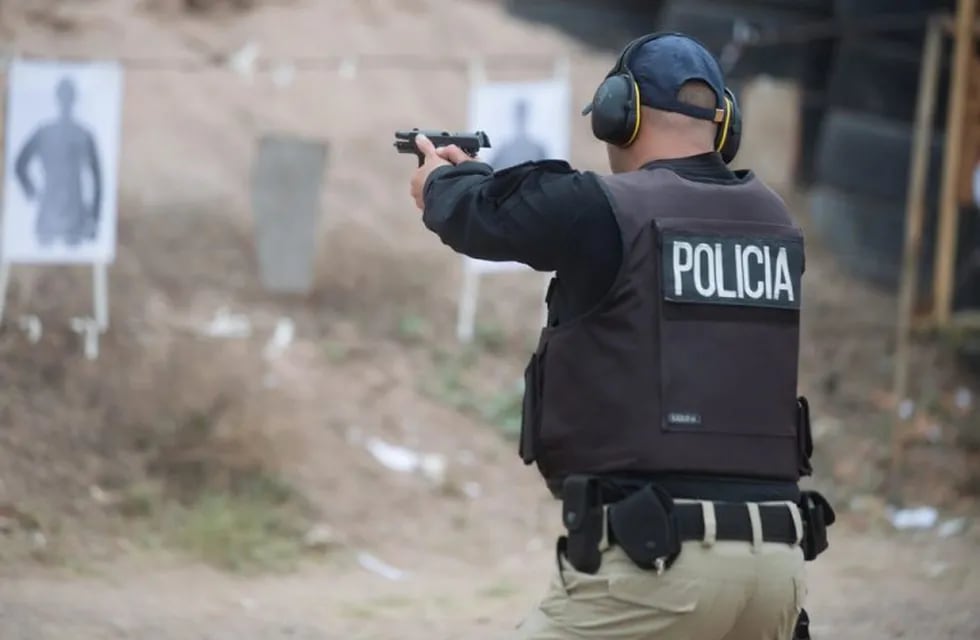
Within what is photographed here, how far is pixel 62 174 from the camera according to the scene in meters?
8.16

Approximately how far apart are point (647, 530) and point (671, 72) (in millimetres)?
878

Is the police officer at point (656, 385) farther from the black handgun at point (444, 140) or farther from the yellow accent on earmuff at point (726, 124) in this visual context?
the black handgun at point (444, 140)

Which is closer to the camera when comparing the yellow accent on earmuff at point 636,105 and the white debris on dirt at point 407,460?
the yellow accent on earmuff at point 636,105

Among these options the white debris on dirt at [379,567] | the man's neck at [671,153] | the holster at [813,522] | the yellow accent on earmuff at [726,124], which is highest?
the yellow accent on earmuff at [726,124]

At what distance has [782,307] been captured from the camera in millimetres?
2838

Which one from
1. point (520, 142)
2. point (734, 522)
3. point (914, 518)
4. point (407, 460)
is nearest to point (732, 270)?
point (734, 522)

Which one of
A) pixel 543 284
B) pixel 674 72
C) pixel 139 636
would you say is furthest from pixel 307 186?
pixel 674 72

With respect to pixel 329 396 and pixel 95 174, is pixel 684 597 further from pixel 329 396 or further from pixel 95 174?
pixel 95 174

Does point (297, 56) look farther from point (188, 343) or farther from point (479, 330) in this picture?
point (188, 343)

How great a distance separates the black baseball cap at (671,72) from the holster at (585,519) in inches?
29.2

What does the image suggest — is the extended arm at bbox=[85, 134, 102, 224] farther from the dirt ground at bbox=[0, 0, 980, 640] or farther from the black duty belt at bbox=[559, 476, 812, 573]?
the black duty belt at bbox=[559, 476, 812, 573]

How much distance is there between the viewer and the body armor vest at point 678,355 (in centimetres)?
269

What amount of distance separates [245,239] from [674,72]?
7.29m

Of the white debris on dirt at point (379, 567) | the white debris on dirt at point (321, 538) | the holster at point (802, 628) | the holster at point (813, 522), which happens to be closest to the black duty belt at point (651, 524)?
the holster at point (813, 522)
